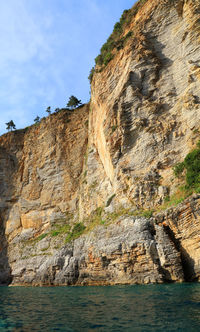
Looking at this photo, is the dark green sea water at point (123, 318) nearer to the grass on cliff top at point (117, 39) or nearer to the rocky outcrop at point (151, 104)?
the rocky outcrop at point (151, 104)

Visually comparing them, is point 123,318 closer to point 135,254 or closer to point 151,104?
point 135,254

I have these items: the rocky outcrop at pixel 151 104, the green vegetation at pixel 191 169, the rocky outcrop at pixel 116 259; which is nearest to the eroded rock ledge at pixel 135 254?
the rocky outcrop at pixel 116 259

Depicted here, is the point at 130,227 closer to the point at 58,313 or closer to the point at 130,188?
the point at 130,188

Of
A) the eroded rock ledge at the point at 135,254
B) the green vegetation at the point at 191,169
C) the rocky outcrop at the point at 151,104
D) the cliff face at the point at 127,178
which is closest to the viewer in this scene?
the eroded rock ledge at the point at 135,254

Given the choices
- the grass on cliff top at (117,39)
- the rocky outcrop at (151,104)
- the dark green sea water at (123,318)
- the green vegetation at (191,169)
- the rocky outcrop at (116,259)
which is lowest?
the dark green sea water at (123,318)

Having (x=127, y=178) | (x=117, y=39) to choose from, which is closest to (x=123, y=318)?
(x=127, y=178)

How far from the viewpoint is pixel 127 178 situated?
19.5 m

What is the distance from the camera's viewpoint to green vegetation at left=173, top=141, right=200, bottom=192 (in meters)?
14.8

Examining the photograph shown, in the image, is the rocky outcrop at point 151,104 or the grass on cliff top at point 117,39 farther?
the grass on cliff top at point 117,39

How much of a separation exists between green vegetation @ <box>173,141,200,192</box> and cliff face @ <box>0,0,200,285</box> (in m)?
1.06

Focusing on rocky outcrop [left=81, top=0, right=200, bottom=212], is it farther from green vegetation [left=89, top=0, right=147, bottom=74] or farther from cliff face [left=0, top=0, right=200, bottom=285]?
green vegetation [left=89, top=0, right=147, bottom=74]

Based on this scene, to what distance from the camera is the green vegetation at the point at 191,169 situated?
14795mm

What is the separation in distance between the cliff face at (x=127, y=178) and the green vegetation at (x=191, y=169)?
41.9 inches

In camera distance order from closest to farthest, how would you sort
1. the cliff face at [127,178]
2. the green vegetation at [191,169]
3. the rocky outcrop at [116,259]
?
the rocky outcrop at [116,259] → the cliff face at [127,178] → the green vegetation at [191,169]
